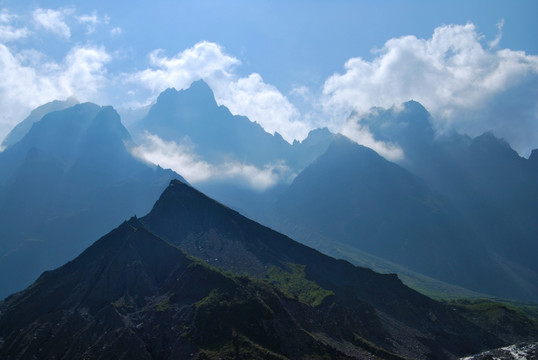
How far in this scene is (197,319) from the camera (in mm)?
139625

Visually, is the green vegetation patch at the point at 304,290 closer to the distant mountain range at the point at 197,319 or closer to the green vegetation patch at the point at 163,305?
the distant mountain range at the point at 197,319

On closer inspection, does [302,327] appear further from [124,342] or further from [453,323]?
[453,323]

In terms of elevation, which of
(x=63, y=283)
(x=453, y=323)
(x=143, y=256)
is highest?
(x=453, y=323)

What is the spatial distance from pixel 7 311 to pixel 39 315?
1761cm

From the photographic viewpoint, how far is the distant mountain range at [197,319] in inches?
5202

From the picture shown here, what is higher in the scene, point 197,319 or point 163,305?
point 197,319

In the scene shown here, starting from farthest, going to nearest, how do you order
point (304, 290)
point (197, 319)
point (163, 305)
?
point (304, 290), point (163, 305), point (197, 319)

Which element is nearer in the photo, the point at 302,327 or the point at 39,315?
the point at 302,327

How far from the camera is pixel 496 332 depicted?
640 ft

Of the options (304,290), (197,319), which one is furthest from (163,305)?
(304,290)

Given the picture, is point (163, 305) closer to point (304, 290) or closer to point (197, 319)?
point (197, 319)

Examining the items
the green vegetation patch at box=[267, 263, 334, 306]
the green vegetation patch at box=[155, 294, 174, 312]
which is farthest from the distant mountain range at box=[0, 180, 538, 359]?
the green vegetation patch at box=[155, 294, 174, 312]

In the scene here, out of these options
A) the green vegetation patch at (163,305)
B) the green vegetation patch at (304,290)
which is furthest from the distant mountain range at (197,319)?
the green vegetation patch at (163,305)

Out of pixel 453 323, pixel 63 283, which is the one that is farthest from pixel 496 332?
pixel 63 283
